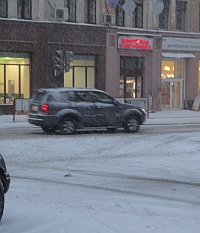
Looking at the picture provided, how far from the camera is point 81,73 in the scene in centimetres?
3378

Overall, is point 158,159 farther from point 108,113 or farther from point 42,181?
point 108,113

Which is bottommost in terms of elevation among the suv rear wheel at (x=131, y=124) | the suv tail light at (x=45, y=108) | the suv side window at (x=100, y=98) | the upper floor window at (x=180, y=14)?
the suv rear wheel at (x=131, y=124)

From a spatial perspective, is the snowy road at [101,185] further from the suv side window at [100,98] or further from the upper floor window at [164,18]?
the upper floor window at [164,18]

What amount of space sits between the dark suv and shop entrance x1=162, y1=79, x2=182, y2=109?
58.1 ft

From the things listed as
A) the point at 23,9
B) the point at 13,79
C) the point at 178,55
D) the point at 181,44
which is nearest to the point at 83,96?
the point at 13,79

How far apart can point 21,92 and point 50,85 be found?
5.38 ft

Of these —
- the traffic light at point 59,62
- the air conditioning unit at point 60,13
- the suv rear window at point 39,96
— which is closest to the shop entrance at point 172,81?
the air conditioning unit at point 60,13

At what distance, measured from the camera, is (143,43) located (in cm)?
3572

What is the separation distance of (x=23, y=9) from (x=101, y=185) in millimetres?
22674

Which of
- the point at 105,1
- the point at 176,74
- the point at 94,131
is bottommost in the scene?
the point at 94,131

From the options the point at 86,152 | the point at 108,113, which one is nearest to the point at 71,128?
the point at 108,113

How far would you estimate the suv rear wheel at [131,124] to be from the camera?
810 inches

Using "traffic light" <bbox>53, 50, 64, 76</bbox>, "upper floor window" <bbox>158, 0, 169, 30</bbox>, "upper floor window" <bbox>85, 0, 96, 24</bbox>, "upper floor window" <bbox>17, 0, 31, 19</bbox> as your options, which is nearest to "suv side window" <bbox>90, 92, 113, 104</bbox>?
"traffic light" <bbox>53, 50, 64, 76</bbox>

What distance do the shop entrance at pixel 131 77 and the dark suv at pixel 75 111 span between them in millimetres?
15024
